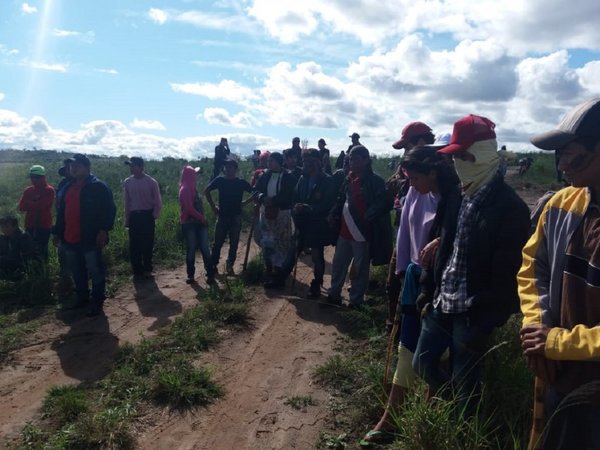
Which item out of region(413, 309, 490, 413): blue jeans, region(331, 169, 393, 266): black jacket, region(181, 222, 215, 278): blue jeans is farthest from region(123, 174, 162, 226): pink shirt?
region(413, 309, 490, 413): blue jeans

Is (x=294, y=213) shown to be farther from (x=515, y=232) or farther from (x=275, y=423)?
(x=515, y=232)

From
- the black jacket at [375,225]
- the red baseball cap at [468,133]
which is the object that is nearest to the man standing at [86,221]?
the black jacket at [375,225]

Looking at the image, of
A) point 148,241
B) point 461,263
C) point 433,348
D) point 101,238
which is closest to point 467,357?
point 433,348

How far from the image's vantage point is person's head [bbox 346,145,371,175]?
5805mm

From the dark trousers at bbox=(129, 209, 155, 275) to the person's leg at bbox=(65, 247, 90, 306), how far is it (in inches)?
58.8

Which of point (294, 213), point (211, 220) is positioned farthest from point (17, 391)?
point (211, 220)

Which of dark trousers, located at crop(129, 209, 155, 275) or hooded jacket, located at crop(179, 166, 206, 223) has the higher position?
hooded jacket, located at crop(179, 166, 206, 223)

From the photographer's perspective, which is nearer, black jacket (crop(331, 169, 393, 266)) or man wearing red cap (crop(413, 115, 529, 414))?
man wearing red cap (crop(413, 115, 529, 414))

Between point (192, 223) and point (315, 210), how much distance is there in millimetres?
2144

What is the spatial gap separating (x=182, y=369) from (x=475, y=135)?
3.12m

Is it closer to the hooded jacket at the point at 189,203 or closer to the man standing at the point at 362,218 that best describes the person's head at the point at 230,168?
the hooded jacket at the point at 189,203

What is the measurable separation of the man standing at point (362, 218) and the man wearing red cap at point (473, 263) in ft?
9.13

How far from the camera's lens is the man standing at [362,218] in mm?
5809

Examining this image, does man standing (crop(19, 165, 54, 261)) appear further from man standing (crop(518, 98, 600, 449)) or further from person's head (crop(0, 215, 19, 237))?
man standing (crop(518, 98, 600, 449))
